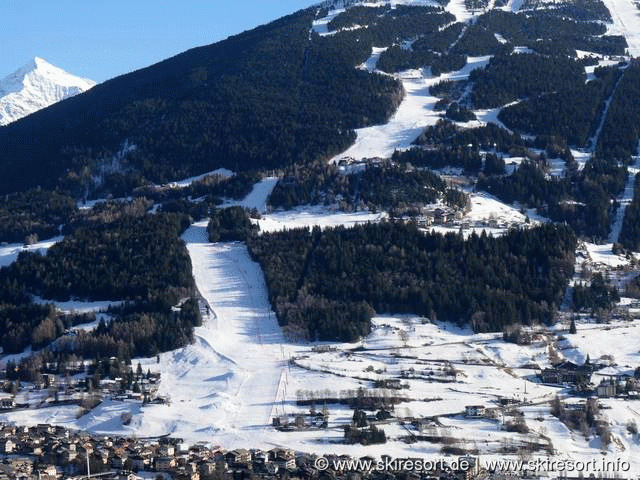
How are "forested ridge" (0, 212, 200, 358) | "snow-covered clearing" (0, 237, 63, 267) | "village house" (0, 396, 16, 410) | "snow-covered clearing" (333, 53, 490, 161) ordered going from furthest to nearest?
"snow-covered clearing" (333, 53, 490, 161), "snow-covered clearing" (0, 237, 63, 267), "forested ridge" (0, 212, 200, 358), "village house" (0, 396, 16, 410)

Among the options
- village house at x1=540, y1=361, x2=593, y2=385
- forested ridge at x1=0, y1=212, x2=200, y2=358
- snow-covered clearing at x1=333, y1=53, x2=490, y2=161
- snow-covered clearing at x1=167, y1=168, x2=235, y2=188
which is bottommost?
village house at x1=540, y1=361, x2=593, y2=385

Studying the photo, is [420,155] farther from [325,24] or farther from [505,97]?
[325,24]

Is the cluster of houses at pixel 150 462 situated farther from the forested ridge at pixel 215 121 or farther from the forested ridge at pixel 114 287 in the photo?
the forested ridge at pixel 215 121

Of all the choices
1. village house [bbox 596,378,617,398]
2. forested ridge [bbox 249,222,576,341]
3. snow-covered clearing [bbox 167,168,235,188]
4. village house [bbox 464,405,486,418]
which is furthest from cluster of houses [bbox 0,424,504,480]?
snow-covered clearing [bbox 167,168,235,188]

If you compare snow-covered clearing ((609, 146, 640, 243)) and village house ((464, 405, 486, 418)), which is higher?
snow-covered clearing ((609, 146, 640, 243))

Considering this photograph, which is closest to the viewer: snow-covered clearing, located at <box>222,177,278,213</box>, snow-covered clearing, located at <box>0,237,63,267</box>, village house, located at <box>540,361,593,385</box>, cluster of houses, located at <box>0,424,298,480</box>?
cluster of houses, located at <box>0,424,298,480</box>

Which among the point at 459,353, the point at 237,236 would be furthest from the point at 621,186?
the point at 459,353

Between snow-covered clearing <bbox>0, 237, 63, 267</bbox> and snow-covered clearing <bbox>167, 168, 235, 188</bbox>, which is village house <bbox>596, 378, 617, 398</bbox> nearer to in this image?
snow-covered clearing <bbox>0, 237, 63, 267</bbox>

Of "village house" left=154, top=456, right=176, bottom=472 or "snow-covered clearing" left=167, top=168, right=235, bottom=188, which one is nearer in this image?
"village house" left=154, top=456, right=176, bottom=472
